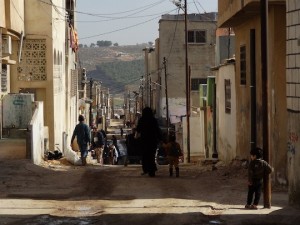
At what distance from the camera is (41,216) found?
32.6 feet

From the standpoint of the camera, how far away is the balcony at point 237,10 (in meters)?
15.2

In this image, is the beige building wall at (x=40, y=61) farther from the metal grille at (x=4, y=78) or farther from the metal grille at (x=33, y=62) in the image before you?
the metal grille at (x=4, y=78)

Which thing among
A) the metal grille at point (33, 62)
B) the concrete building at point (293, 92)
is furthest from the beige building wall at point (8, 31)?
the concrete building at point (293, 92)

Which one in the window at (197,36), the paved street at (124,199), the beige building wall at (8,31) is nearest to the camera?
the paved street at (124,199)

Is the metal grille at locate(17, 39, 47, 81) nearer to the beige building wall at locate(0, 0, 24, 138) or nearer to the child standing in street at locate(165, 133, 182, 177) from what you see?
the beige building wall at locate(0, 0, 24, 138)

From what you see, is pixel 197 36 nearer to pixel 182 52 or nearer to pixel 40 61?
pixel 182 52

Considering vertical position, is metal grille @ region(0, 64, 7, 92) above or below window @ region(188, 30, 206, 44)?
below

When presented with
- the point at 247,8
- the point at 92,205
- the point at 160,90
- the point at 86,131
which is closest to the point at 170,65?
A: the point at 160,90

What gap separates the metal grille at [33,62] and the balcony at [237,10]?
9145 millimetres

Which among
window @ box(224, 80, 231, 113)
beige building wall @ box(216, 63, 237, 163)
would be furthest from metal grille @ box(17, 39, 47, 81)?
window @ box(224, 80, 231, 113)

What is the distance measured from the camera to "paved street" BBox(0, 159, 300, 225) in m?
9.80

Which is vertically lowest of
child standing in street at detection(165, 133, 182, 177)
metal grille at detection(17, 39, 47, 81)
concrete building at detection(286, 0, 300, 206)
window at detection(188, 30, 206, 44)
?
child standing in street at detection(165, 133, 182, 177)

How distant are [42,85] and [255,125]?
12.7 m

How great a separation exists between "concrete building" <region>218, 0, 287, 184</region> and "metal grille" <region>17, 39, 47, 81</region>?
9152mm
